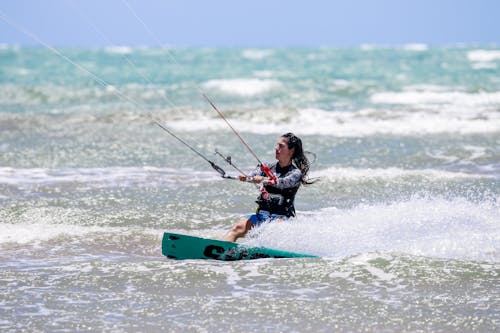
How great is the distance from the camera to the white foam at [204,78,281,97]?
36.9m

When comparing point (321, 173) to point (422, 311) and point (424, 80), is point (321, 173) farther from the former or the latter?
point (424, 80)

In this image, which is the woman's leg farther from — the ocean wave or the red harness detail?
the ocean wave

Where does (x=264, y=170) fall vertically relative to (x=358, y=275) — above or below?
above

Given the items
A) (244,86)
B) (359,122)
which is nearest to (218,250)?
(359,122)

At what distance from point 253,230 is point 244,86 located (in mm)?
30763

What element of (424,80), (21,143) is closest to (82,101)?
(21,143)

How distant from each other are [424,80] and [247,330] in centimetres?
3828

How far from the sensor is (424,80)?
42844 mm

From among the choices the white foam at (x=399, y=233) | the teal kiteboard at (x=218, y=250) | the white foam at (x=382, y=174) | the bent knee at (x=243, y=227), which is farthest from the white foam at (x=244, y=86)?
the teal kiteboard at (x=218, y=250)

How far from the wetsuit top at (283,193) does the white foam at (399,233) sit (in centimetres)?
19

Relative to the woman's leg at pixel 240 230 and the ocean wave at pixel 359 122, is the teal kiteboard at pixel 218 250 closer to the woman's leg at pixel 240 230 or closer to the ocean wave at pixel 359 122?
the woman's leg at pixel 240 230

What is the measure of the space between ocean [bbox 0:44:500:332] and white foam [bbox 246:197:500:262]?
2 centimetres

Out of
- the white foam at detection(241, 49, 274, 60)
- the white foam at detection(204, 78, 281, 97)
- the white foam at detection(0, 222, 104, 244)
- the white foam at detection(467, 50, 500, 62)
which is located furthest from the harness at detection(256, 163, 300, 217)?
the white foam at detection(241, 49, 274, 60)

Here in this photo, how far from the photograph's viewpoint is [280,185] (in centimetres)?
840
